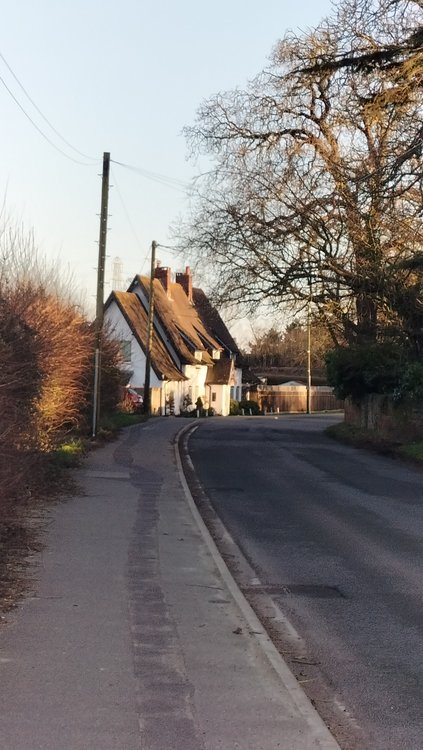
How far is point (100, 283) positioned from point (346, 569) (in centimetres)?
1670

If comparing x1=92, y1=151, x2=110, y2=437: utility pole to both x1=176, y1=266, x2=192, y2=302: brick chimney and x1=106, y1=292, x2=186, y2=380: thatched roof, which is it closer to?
x1=106, y1=292, x2=186, y2=380: thatched roof

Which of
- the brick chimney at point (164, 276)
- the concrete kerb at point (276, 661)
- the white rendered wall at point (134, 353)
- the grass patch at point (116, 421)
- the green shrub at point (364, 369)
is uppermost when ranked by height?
the brick chimney at point (164, 276)

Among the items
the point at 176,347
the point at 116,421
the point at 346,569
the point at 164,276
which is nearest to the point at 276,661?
the point at 346,569

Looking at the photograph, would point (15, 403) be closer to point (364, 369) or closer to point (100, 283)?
point (100, 283)

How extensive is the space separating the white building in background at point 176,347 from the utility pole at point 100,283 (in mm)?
22836

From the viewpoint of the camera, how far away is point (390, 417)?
28344mm

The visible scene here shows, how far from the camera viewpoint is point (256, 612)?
7.45 meters

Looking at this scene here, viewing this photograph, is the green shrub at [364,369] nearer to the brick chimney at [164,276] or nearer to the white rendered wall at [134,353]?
the white rendered wall at [134,353]

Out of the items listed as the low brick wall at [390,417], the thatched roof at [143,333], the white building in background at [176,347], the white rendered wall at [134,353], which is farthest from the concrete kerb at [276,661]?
the white rendered wall at [134,353]

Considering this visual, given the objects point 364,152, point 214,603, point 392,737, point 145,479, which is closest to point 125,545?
point 214,603

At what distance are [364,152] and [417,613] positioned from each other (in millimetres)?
20297

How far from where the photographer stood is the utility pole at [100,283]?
22.9 metres

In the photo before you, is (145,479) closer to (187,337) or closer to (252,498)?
(252,498)

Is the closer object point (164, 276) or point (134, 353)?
point (134, 353)
